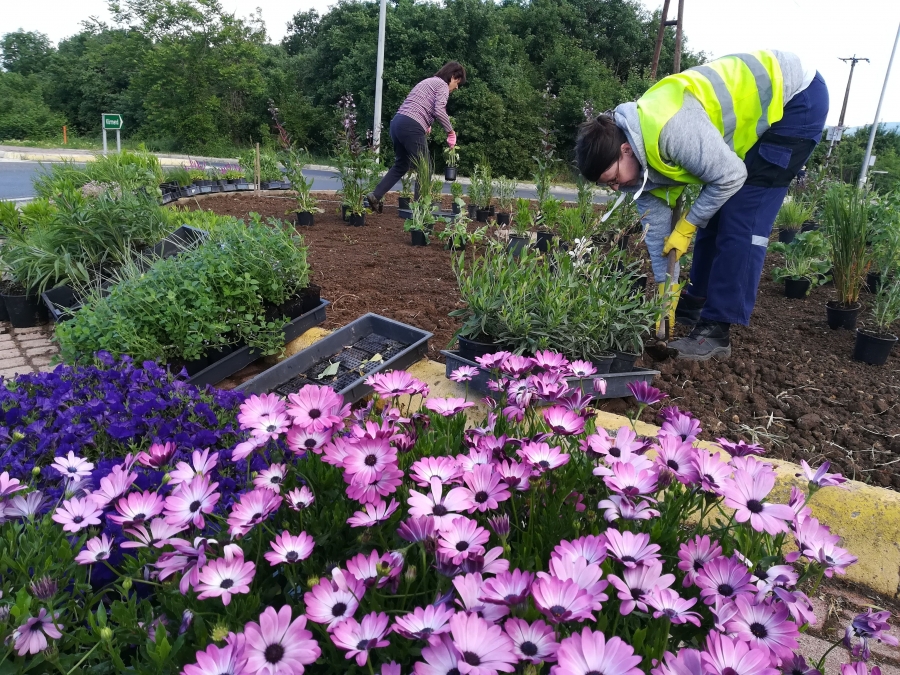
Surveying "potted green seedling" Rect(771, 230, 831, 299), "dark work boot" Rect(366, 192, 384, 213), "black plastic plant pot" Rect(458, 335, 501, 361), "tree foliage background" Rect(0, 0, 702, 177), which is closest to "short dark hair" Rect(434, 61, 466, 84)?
"dark work boot" Rect(366, 192, 384, 213)

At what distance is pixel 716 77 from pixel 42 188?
20.4 feet

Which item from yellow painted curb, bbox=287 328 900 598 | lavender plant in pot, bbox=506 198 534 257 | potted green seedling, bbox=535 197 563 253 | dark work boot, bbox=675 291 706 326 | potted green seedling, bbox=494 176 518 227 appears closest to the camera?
yellow painted curb, bbox=287 328 900 598

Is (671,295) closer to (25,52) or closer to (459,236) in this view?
(459,236)

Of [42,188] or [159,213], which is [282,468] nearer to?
[159,213]

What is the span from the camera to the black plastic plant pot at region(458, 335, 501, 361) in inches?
103

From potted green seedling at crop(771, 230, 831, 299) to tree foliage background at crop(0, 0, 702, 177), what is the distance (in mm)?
15088

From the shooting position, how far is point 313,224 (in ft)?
21.5

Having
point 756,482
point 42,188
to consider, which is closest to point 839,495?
point 756,482

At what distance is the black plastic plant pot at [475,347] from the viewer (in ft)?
8.54

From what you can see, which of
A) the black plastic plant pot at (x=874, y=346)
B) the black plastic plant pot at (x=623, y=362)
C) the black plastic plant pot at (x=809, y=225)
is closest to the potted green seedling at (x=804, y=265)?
the black plastic plant pot at (x=874, y=346)

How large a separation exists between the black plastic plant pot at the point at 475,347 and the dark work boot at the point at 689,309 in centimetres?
166

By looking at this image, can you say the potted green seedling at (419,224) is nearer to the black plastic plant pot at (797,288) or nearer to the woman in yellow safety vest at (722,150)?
the woman in yellow safety vest at (722,150)

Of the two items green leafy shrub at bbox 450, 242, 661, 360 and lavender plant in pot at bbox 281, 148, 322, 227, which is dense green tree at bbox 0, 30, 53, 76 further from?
green leafy shrub at bbox 450, 242, 661, 360

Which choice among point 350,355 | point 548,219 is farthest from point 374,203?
point 350,355
